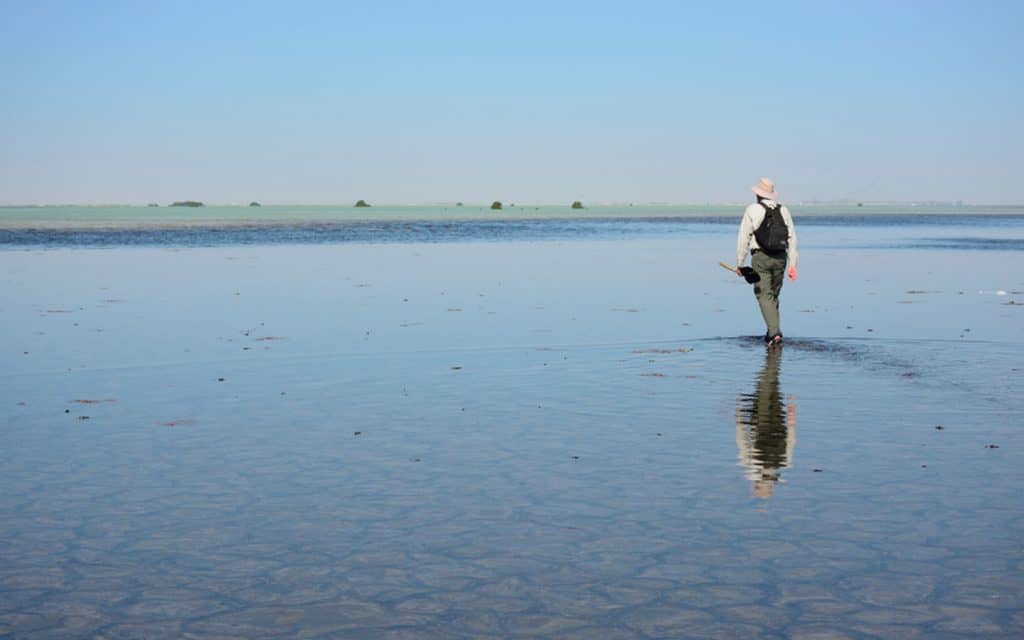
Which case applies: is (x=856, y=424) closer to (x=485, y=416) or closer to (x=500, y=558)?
(x=485, y=416)

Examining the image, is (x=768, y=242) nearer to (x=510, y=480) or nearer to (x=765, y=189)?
(x=765, y=189)

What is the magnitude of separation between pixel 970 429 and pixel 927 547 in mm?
4045

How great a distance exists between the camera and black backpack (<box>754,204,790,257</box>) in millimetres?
17391

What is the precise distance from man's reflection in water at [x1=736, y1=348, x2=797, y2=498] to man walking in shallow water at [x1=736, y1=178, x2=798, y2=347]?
3749 millimetres

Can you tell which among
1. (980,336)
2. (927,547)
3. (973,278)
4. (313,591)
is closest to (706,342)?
(980,336)

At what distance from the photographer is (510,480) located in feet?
29.3

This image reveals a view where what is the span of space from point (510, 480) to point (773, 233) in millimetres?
9624

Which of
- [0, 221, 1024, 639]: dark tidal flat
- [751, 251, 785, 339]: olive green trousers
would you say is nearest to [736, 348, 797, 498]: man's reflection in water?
[0, 221, 1024, 639]: dark tidal flat

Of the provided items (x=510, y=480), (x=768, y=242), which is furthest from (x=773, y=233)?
(x=510, y=480)

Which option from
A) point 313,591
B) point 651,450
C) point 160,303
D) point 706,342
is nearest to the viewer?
point 313,591

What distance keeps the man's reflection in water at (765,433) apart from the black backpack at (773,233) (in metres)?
3.95

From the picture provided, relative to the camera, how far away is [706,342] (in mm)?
17875

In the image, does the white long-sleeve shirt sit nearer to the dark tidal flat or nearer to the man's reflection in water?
the dark tidal flat

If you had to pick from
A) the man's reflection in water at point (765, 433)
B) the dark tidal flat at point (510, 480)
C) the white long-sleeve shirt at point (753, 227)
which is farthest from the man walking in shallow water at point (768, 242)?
the man's reflection in water at point (765, 433)
